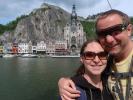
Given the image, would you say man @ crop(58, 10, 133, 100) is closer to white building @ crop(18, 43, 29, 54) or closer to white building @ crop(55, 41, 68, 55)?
white building @ crop(55, 41, 68, 55)

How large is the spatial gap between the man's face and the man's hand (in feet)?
1.49

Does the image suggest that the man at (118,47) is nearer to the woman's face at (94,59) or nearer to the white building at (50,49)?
the woman's face at (94,59)

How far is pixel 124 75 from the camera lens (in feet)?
10.6

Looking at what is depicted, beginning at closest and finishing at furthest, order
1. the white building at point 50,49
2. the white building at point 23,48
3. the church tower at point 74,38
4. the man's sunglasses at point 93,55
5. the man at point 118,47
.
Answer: the man at point 118,47
the man's sunglasses at point 93,55
the white building at point 50,49
the white building at point 23,48
the church tower at point 74,38

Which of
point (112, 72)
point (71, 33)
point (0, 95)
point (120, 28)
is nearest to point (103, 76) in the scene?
point (112, 72)

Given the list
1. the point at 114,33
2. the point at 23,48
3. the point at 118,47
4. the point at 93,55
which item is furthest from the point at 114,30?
the point at 23,48

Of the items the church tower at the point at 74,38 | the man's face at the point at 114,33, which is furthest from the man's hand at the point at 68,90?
the church tower at the point at 74,38

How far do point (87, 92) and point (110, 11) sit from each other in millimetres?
749

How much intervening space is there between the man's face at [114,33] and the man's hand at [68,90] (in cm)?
46

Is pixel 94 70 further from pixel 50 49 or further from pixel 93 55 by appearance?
pixel 50 49

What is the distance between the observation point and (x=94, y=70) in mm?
3365

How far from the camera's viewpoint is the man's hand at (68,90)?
3.08m

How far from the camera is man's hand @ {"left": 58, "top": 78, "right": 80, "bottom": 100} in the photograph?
3.08 m

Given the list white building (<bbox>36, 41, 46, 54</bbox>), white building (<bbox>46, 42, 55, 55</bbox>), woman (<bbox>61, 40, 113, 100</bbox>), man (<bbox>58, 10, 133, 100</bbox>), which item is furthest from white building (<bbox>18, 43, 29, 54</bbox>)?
man (<bbox>58, 10, 133, 100</bbox>)
